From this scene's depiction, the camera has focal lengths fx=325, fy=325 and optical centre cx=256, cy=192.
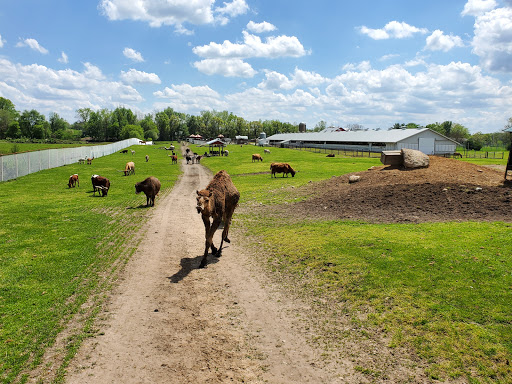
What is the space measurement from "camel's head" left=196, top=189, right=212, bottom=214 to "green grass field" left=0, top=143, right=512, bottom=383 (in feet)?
10.1

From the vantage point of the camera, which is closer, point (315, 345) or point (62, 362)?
point (62, 362)

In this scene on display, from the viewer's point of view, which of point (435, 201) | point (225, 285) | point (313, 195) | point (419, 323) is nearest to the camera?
point (419, 323)

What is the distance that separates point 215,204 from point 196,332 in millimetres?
4717

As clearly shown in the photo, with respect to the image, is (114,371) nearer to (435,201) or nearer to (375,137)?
(435,201)

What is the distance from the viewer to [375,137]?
89312 mm

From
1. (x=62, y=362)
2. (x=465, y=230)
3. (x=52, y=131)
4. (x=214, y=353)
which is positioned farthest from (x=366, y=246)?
(x=52, y=131)

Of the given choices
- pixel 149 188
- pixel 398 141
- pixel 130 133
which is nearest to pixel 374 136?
pixel 398 141

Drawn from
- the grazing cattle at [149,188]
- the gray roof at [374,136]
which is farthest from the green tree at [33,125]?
the grazing cattle at [149,188]

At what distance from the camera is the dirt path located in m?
6.07

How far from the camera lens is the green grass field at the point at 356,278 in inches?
256

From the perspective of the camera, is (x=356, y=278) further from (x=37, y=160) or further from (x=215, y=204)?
(x=37, y=160)

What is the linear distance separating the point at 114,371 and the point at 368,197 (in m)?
15.8

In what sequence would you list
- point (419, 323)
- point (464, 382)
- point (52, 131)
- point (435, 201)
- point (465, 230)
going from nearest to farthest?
1. point (464, 382)
2. point (419, 323)
3. point (465, 230)
4. point (435, 201)
5. point (52, 131)

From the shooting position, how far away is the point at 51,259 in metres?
11.7
